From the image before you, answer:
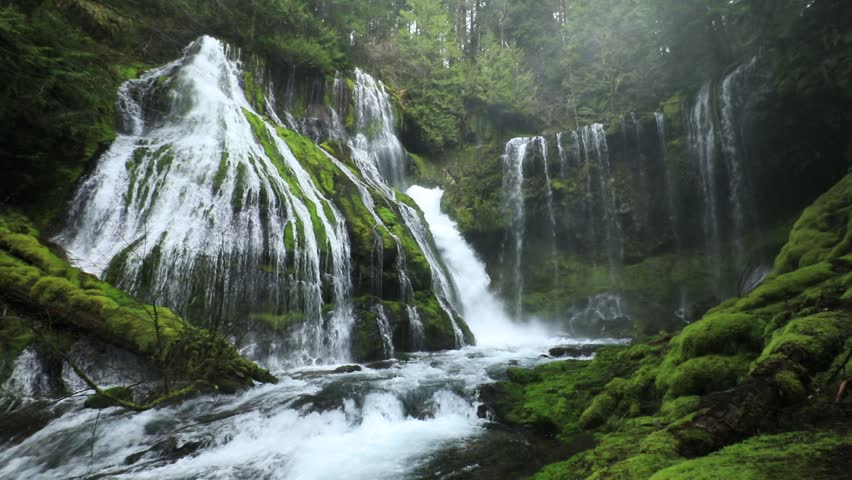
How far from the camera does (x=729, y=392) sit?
12.9ft

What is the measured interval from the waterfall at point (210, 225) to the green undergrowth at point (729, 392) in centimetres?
640

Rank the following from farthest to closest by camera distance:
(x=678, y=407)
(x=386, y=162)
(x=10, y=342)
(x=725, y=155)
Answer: (x=386, y=162)
(x=725, y=155)
(x=10, y=342)
(x=678, y=407)

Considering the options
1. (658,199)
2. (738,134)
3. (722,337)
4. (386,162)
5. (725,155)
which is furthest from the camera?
(386,162)

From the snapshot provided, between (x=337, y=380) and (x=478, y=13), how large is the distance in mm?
36145

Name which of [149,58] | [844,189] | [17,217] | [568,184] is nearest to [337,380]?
[17,217]

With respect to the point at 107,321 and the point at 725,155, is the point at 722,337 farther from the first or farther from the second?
the point at 725,155

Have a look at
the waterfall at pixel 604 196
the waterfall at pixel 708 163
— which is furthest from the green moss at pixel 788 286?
the waterfall at pixel 604 196

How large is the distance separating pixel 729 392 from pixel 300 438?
18.1 feet

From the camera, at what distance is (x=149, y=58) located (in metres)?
17.9

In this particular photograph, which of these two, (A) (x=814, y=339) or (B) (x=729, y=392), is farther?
(B) (x=729, y=392)

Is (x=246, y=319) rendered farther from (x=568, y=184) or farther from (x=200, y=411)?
(x=568, y=184)

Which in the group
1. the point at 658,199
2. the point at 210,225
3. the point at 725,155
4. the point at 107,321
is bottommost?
the point at 107,321

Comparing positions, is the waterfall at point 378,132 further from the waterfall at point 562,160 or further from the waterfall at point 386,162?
the waterfall at point 562,160

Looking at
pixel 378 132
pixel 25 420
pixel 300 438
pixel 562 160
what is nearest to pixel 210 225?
pixel 25 420
